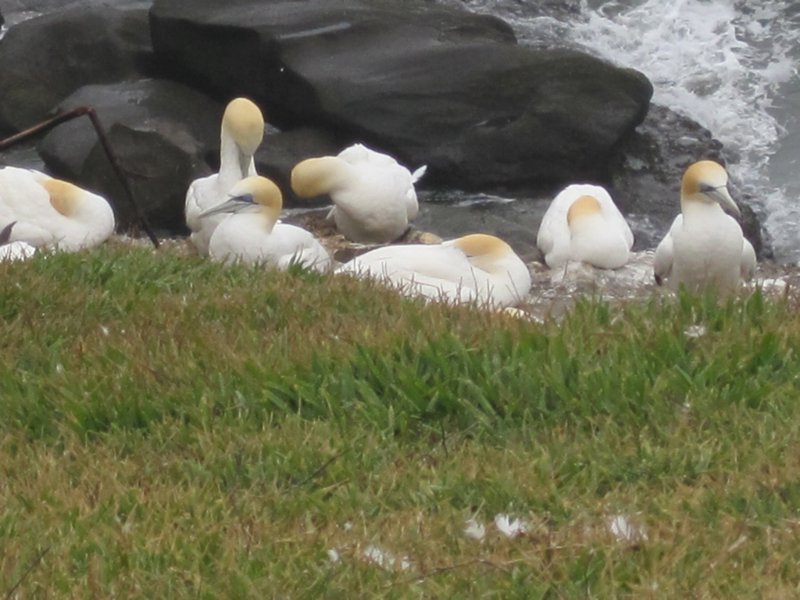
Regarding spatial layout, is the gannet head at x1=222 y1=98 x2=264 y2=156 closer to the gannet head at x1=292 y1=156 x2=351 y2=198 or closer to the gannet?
the gannet head at x1=292 y1=156 x2=351 y2=198

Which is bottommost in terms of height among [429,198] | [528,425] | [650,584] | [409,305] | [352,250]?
[429,198]

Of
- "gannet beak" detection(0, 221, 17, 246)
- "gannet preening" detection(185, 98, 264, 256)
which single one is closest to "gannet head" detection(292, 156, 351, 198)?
"gannet preening" detection(185, 98, 264, 256)

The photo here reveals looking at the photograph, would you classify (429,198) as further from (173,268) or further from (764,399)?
(764,399)

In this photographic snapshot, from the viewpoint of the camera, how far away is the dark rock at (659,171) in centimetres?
1527

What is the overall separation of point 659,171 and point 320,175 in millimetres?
5814

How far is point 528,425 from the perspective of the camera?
13.9ft

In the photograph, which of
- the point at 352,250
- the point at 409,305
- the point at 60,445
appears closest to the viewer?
the point at 60,445

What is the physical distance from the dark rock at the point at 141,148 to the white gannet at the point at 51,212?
3370 mm

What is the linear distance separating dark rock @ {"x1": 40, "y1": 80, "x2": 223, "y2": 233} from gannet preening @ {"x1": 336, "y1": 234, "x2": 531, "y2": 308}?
6376 millimetres

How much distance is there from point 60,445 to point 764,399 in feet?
6.26

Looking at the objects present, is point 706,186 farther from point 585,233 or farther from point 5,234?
point 5,234

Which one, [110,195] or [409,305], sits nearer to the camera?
[409,305]

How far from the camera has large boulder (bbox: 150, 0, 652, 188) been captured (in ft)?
51.1

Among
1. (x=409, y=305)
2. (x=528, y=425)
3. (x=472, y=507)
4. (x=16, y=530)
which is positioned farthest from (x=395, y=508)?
(x=409, y=305)
